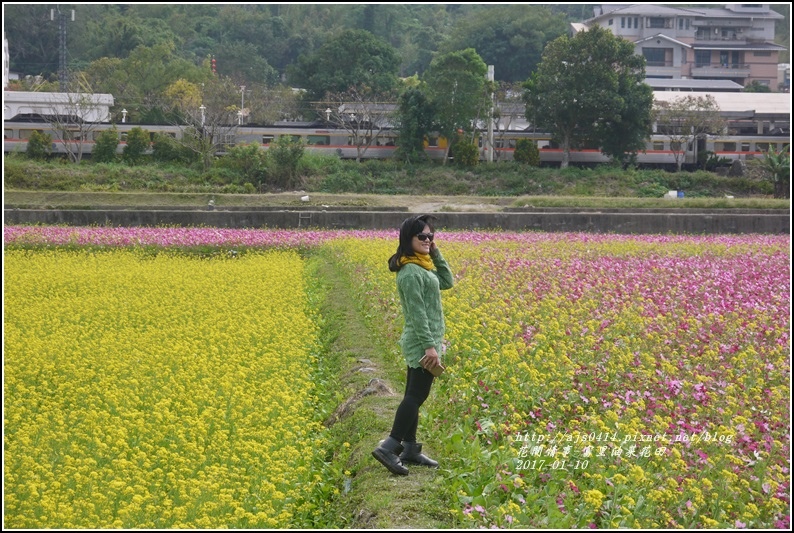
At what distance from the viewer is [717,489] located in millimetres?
4785

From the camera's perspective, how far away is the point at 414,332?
5.77 meters

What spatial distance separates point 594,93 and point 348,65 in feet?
58.1

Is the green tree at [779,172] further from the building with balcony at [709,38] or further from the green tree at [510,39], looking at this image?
the building with balcony at [709,38]

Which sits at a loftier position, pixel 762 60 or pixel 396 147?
pixel 762 60

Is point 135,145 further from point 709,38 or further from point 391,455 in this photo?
point 709,38

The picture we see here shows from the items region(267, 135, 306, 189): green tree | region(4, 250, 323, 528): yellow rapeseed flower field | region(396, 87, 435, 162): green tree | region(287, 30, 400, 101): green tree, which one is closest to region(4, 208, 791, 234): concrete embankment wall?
region(4, 250, 323, 528): yellow rapeseed flower field

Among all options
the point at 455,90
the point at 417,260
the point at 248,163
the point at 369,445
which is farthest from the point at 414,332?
the point at 455,90

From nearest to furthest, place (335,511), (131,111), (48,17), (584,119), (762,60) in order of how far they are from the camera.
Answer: (335,511), (584,119), (131,111), (48,17), (762,60)

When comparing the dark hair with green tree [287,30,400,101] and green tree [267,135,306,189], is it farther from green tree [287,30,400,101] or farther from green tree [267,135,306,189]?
green tree [287,30,400,101]

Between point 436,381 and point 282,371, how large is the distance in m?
1.48

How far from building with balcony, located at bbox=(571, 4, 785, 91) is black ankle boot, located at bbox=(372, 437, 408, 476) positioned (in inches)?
2885

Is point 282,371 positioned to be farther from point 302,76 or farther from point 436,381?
point 302,76

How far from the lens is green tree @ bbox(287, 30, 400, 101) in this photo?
173ft

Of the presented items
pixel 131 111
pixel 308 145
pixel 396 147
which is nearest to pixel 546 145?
pixel 396 147
